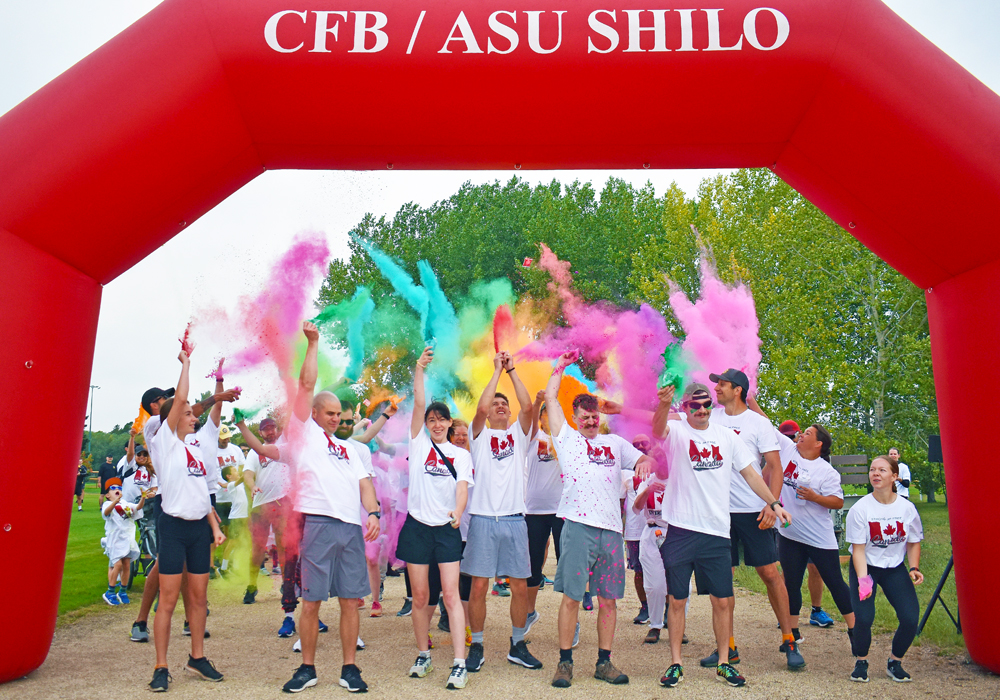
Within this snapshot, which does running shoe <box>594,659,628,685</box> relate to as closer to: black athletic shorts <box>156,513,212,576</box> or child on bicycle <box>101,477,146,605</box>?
black athletic shorts <box>156,513,212,576</box>

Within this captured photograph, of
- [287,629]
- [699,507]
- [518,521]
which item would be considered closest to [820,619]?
[699,507]

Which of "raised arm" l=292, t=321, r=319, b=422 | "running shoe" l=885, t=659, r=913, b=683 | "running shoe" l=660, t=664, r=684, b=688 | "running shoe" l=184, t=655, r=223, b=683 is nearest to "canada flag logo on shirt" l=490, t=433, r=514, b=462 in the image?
"raised arm" l=292, t=321, r=319, b=422

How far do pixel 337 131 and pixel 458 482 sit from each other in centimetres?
269

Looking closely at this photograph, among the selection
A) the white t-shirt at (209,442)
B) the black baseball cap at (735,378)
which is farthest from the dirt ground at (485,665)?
the black baseball cap at (735,378)

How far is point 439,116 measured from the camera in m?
5.61

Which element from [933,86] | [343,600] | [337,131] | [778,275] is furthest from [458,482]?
[778,275]

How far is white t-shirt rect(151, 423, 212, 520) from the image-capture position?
209 inches

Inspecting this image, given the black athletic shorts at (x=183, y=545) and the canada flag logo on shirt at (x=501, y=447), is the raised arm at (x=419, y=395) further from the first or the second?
the black athletic shorts at (x=183, y=545)

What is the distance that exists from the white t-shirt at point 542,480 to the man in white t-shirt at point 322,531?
1.63m

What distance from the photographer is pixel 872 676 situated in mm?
5543

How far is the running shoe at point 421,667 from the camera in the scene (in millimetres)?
5531

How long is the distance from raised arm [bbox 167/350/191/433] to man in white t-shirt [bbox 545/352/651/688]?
2483 millimetres

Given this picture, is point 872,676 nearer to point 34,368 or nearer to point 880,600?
point 880,600

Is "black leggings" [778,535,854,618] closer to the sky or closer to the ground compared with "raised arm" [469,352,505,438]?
closer to the ground
